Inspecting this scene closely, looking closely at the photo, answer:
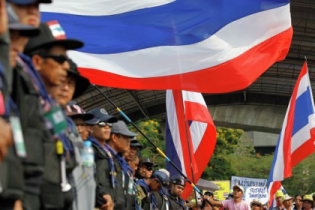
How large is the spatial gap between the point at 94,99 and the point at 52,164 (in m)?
37.0

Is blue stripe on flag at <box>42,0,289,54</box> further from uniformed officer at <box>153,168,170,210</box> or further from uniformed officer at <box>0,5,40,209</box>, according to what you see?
uniformed officer at <box>0,5,40,209</box>

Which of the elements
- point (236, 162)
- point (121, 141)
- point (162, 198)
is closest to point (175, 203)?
point (162, 198)

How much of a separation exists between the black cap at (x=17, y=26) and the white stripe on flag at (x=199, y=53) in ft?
14.9

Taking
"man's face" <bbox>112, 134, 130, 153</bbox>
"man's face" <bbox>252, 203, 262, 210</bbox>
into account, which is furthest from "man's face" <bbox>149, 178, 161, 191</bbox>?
"man's face" <bbox>252, 203, 262, 210</bbox>

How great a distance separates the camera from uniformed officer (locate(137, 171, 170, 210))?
996cm

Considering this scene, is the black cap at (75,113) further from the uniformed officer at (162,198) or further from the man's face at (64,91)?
the uniformed officer at (162,198)

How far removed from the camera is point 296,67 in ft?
127

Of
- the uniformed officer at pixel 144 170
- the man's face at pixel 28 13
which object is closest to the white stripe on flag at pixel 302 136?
the uniformed officer at pixel 144 170

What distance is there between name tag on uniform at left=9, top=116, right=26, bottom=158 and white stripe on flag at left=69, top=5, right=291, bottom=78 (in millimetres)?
4908

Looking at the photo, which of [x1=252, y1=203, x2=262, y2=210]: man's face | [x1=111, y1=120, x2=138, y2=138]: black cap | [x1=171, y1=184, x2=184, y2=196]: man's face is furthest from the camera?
[x1=252, y1=203, x2=262, y2=210]: man's face

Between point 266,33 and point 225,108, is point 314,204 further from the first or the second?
point 225,108

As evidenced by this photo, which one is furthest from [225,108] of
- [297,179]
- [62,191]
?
[62,191]

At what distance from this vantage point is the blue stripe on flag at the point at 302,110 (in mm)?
14570

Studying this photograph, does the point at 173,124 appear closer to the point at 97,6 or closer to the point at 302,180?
the point at 97,6
